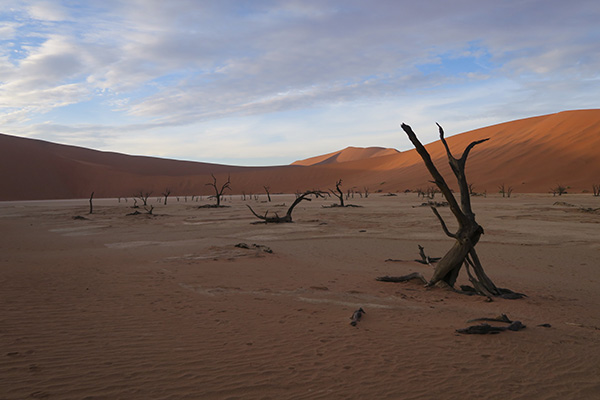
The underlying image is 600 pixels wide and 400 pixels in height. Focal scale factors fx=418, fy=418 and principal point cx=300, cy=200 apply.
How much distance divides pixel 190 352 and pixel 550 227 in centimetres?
1548

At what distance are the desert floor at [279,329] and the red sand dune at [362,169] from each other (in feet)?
130

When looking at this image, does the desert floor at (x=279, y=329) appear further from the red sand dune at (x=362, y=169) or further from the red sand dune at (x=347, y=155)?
the red sand dune at (x=347, y=155)

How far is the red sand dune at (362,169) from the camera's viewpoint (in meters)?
47.8

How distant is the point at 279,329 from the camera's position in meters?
4.71

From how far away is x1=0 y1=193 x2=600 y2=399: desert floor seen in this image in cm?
334

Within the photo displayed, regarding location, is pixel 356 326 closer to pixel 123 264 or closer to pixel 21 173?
pixel 123 264

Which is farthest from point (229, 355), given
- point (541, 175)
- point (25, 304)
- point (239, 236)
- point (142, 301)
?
point (541, 175)

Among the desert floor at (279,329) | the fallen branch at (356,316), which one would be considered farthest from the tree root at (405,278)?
the fallen branch at (356,316)

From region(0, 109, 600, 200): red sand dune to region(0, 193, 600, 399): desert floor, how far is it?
130 feet

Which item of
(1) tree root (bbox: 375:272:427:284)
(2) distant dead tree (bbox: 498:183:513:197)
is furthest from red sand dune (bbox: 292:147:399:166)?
(1) tree root (bbox: 375:272:427:284)

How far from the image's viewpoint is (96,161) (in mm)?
92750

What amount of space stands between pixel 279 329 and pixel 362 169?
87.1 m

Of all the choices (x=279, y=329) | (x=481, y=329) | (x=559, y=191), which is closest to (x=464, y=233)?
(x=481, y=329)

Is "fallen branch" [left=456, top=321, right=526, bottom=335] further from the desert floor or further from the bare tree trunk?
the bare tree trunk
